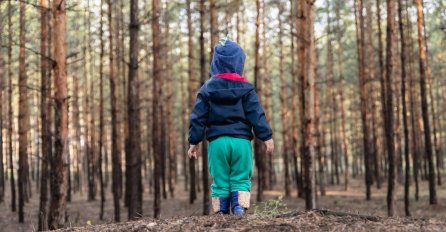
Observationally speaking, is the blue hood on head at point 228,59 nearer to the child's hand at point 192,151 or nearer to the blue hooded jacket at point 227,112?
the blue hooded jacket at point 227,112

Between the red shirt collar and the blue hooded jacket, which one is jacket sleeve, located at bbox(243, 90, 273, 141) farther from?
the red shirt collar

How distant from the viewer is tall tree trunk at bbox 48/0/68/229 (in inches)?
324

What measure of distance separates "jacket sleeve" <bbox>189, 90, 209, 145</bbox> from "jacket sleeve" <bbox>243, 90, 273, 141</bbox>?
0.39m

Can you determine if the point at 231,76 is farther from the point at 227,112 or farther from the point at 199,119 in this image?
the point at 199,119

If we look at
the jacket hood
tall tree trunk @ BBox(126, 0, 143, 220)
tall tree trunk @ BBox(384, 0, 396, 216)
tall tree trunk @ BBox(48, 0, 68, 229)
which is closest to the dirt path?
the jacket hood

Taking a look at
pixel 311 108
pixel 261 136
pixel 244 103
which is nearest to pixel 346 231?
pixel 261 136

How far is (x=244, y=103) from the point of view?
4797 millimetres

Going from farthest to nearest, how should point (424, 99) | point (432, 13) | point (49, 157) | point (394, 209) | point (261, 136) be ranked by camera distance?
point (432, 13)
point (424, 99)
point (49, 157)
point (394, 209)
point (261, 136)

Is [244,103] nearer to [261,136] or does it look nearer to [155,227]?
[261,136]

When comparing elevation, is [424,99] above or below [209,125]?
above

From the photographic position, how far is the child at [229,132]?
470 cm

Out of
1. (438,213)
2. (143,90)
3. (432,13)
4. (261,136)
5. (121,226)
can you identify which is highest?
(432,13)

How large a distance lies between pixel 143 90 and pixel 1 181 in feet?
34.8

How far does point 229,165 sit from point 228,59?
3.40 ft
